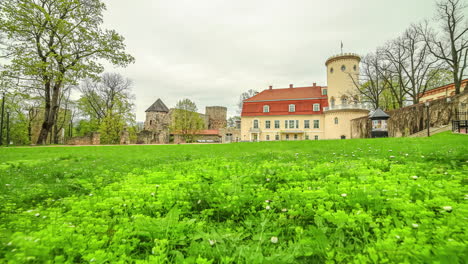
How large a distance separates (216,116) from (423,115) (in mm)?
52734

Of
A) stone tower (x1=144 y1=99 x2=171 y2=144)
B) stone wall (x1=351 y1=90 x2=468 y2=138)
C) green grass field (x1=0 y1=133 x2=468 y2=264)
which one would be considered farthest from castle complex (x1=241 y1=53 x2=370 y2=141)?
green grass field (x1=0 y1=133 x2=468 y2=264)

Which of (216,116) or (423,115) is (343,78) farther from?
(216,116)

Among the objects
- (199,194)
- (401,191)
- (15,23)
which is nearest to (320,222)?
(401,191)

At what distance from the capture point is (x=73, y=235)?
75.5 inches

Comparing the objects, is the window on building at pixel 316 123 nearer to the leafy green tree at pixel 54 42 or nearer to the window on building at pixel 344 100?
the window on building at pixel 344 100

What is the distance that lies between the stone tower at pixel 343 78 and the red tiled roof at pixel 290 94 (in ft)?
13.8

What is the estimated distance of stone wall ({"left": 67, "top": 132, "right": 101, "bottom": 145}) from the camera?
35562mm

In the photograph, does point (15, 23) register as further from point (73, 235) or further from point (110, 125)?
point (73, 235)

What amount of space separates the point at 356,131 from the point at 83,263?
36.1 meters

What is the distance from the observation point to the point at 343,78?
39281 millimetres

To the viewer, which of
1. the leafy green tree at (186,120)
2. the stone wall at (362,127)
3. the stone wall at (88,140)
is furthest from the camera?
the leafy green tree at (186,120)

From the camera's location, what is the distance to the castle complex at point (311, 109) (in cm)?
3828

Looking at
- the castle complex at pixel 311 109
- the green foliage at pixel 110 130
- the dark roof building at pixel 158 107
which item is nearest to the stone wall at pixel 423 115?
the castle complex at pixel 311 109

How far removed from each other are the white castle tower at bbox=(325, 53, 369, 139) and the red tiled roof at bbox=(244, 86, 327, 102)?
14.7ft
